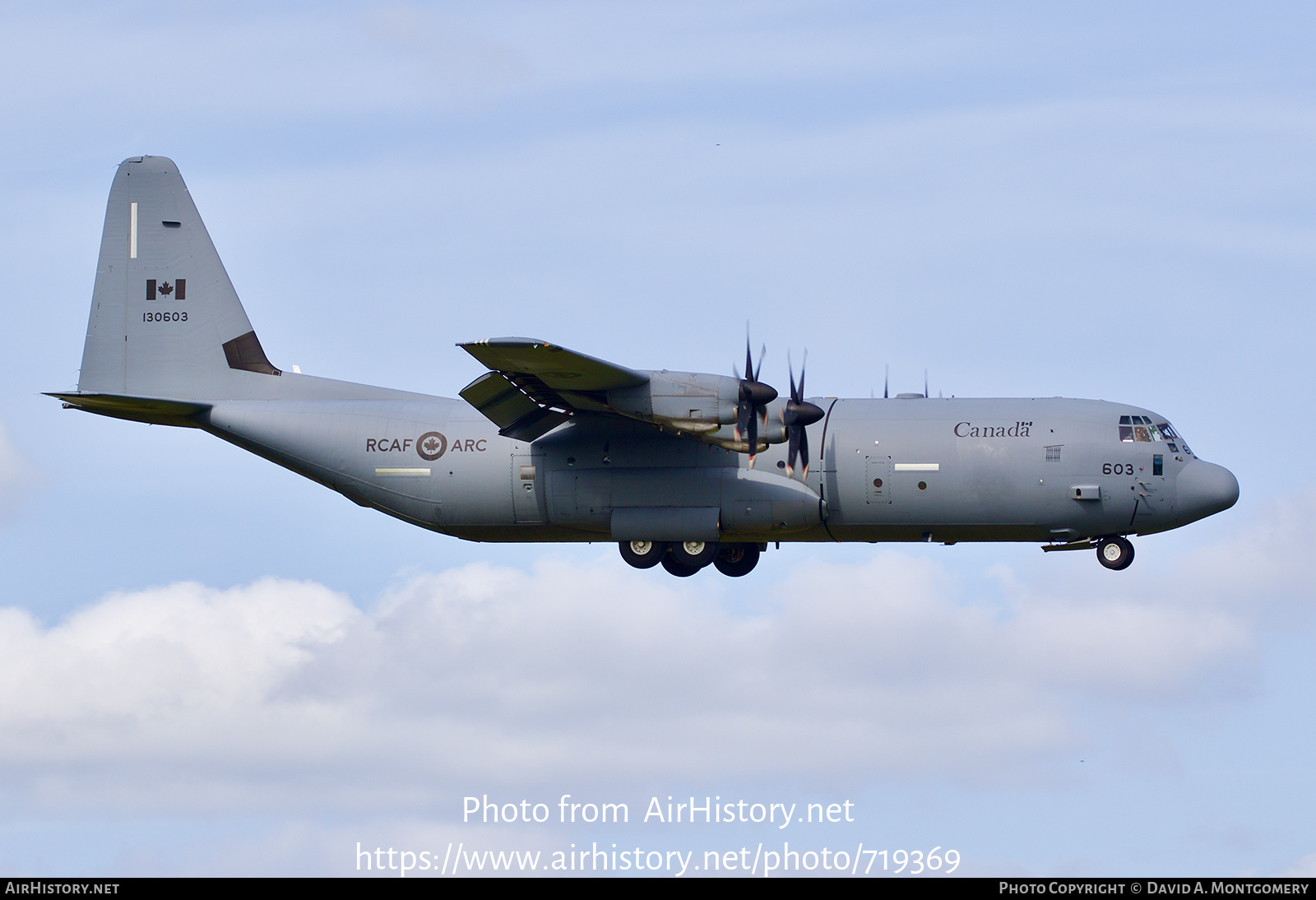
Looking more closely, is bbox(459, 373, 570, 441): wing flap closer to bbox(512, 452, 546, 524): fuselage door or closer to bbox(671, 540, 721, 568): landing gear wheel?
bbox(512, 452, 546, 524): fuselage door

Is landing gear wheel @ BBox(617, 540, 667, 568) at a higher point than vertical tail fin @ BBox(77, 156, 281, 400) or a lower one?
lower

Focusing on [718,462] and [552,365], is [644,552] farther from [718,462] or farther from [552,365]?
[552,365]

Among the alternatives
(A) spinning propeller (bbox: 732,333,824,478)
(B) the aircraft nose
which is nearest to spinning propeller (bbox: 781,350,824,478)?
(A) spinning propeller (bbox: 732,333,824,478)

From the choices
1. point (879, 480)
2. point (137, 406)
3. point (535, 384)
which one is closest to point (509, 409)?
point (535, 384)

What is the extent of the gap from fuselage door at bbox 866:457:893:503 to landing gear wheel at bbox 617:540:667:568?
13.9 feet

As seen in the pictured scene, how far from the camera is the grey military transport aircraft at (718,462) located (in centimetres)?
3078

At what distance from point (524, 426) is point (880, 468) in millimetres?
6845

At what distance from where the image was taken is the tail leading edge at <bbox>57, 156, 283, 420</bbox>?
117 feet

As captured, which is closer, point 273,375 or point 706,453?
point 706,453

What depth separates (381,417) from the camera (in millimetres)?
34062
